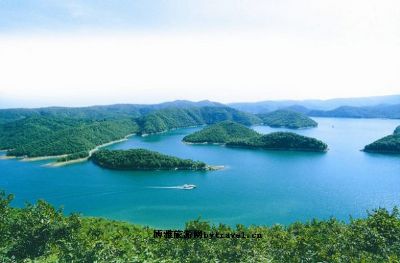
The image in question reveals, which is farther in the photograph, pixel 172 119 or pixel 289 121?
pixel 289 121

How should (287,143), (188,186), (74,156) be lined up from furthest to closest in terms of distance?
(287,143) < (74,156) < (188,186)

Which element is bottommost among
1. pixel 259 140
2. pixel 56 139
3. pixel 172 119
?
pixel 259 140

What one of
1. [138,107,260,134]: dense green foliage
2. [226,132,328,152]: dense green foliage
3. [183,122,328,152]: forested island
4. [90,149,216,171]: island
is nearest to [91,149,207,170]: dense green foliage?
[90,149,216,171]: island

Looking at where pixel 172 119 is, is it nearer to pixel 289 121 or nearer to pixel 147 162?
pixel 289 121

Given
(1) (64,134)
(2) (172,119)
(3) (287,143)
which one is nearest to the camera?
(3) (287,143)

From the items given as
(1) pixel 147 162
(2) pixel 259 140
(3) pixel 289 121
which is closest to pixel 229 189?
(1) pixel 147 162

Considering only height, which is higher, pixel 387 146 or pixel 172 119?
pixel 172 119

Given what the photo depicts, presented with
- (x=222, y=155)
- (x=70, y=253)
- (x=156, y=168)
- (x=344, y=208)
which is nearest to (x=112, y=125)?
(x=222, y=155)

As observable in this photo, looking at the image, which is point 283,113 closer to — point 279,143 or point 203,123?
point 203,123
